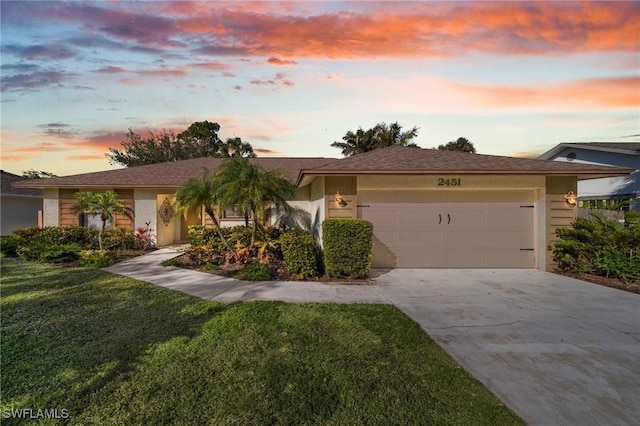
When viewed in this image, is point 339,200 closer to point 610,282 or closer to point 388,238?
point 388,238

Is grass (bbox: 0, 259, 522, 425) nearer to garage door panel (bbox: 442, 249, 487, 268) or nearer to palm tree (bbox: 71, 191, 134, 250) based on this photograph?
garage door panel (bbox: 442, 249, 487, 268)

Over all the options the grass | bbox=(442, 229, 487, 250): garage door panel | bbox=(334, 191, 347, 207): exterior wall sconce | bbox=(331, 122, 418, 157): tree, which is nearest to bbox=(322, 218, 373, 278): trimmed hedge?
bbox=(334, 191, 347, 207): exterior wall sconce

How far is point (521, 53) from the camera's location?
804 centimetres

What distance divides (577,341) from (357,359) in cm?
289

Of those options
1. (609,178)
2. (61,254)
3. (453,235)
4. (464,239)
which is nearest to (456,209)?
(453,235)

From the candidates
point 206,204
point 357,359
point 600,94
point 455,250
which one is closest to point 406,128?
point 600,94

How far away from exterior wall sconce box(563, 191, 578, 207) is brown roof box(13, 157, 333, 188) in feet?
29.4

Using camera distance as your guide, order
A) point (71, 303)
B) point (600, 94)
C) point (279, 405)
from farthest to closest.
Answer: point (600, 94)
point (71, 303)
point (279, 405)

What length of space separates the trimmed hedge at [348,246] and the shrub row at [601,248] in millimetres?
5375

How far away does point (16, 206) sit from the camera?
1775cm

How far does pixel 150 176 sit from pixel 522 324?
1372 cm

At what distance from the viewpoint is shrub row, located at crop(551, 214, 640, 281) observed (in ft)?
21.9

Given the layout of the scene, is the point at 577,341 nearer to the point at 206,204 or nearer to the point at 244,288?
the point at 244,288

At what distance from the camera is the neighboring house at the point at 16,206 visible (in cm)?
1692
